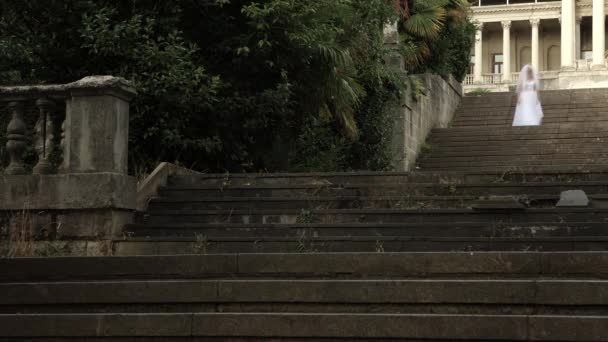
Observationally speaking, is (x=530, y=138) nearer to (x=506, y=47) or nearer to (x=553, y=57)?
(x=506, y=47)

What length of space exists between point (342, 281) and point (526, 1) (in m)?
66.3

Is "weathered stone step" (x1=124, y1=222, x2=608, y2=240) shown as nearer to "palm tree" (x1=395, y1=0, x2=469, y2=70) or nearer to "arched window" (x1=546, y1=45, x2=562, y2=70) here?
"palm tree" (x1=395, y1=0, x2=469, y2=70)

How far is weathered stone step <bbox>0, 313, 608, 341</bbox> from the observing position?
21.1 feet

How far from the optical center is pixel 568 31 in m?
64.6

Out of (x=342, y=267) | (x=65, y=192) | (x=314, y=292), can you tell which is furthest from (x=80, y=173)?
(x=314, y=292)

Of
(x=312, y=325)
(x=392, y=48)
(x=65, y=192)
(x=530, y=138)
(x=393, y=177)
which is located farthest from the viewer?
(x=530, y=138)

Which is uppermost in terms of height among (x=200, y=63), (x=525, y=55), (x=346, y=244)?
(x=525, y=55)

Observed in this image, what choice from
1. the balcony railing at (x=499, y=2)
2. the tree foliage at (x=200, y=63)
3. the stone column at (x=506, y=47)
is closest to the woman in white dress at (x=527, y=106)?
the tree foliage at (x=200, y=63)

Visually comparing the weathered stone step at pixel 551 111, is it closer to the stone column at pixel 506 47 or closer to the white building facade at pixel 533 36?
the white building facade at pixel 533 36

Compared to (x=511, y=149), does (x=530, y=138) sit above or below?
above

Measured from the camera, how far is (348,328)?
6.80m

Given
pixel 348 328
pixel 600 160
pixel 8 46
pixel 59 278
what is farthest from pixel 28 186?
pixel 600 160

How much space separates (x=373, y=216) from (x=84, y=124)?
3.23 m

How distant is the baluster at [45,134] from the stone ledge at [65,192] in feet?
0.80
